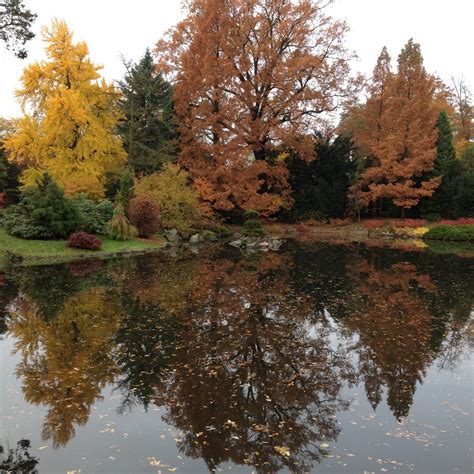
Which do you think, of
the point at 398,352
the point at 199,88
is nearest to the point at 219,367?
the point at 398,352

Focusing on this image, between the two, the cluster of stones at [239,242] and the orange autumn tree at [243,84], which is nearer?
the cluster of stones at [239,242]

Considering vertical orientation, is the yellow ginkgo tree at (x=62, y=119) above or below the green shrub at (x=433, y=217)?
above

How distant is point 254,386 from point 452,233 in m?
29.8

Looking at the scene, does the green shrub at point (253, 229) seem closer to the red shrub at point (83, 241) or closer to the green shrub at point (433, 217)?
the red shrub at point (83, 241)

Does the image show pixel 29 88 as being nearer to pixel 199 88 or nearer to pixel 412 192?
pixel 199 88

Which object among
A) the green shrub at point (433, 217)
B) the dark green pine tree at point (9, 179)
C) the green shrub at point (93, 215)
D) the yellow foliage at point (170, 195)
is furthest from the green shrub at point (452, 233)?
the dark green pine tree at point (9, 179)

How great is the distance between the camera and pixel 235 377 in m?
6.89

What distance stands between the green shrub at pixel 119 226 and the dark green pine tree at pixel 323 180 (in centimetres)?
1983

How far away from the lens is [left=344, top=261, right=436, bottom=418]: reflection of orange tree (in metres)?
6.76

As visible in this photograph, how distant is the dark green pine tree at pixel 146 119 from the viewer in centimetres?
3186

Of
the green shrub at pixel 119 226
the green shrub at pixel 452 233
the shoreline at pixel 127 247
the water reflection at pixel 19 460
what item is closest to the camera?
the water reflection at pixel 19 460

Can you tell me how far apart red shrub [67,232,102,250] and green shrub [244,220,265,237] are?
541 inches

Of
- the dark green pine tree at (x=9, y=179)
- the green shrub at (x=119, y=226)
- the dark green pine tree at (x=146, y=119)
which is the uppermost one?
the dark green pine tree at (x=146, y=119)

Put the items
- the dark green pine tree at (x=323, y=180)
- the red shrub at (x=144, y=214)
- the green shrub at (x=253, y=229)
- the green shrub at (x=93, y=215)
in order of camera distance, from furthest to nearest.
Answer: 1. the dark green pine tree at (x=323, y=180)
2. the green shrub at (x=253, y=229)
3. the red shrub at (x=144, y=214)
4. the green shrub at (x=93, y=215)
